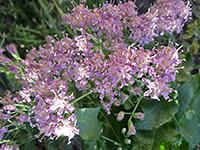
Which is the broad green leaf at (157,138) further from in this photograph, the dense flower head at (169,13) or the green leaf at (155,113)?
the dense flower head at (169,13)

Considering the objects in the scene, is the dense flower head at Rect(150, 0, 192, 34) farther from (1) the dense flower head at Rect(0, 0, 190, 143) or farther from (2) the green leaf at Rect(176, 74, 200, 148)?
(2) the green leaf at Rect(176, 74, 200, 148)

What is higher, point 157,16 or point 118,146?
point 157,16

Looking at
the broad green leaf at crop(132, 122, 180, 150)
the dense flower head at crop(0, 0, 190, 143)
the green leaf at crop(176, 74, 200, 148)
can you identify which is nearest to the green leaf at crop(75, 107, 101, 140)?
the dense flower head at crop(0, 0, 190, 143)

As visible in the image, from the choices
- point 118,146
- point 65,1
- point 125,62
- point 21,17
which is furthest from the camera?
point 21,17

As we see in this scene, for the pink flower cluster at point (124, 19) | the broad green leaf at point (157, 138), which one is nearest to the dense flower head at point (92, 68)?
the pink flower cluster at point (124, 19)

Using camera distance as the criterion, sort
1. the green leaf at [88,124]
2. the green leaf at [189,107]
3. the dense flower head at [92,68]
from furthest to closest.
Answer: the green leaf at [189,107] < the green leaf at [88,124] < the dense flower head at [92,68]

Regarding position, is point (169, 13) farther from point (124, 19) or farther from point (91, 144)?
point (91, 144)

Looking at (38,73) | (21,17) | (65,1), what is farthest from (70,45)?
(21,17)

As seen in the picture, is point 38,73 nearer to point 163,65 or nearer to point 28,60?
point 28,60
